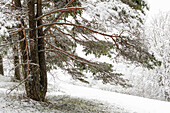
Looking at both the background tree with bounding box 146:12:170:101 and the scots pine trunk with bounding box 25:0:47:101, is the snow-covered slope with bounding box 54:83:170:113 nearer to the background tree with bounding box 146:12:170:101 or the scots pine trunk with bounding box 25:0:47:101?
the background tree with bounding box 146:12:170:101

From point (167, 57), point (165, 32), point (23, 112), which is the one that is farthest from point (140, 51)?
point (165, 32)

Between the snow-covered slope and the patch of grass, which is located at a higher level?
the patch of grass

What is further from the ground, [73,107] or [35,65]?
[35,65]

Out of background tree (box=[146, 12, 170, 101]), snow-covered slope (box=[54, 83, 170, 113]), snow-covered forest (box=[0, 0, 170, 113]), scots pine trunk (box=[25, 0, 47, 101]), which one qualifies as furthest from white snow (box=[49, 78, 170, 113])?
scots pine trunk (box=[25, 0, 47, 101])

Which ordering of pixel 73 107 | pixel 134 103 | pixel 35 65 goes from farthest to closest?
1. pixel 134 103
2. pixel 73 107
3. pixel 35 65

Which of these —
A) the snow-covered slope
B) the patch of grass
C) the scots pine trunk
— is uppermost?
the scots pine trunk

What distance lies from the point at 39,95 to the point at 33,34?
225cm

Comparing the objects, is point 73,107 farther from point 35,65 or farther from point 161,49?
point 161,49

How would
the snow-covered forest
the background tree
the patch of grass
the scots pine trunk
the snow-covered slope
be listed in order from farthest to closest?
the background tree, the snow-covered slope, the patch of grass, the scots pine trunk, the snow-covered forest

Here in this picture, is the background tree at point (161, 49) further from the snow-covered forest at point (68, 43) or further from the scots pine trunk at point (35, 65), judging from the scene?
the scots pine trunk at point (35, 65)

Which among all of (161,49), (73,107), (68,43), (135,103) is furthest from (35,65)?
(161,49)

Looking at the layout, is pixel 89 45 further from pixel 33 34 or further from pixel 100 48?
pixel 33 34

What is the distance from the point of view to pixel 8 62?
18.7ft

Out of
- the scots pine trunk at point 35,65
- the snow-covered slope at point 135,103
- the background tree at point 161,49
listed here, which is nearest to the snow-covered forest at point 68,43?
the scots pine trunk at point 35,65
